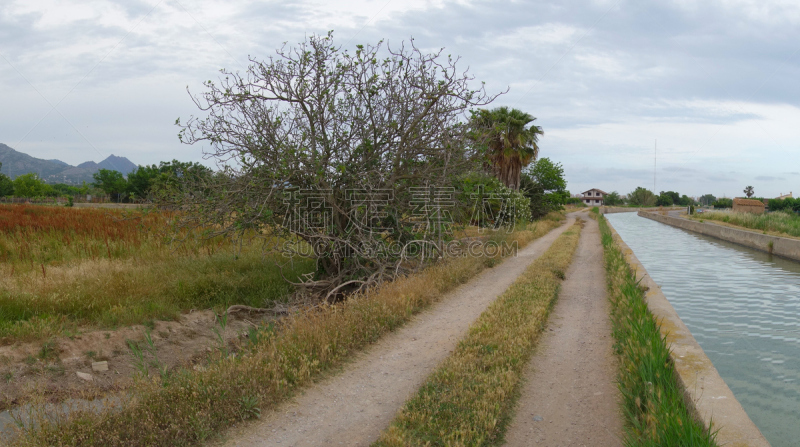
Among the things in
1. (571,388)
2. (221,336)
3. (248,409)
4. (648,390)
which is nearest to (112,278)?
(221,336)

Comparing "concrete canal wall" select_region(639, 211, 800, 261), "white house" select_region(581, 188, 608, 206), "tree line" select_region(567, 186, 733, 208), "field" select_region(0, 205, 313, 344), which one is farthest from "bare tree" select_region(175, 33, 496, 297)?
"white house" select_region(581, 188, 608, 206)

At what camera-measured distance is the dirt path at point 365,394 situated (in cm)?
397

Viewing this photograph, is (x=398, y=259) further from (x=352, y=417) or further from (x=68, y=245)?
(x=68, y=245)

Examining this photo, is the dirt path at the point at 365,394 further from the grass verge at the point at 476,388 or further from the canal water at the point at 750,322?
the canal water at the point at 750,322

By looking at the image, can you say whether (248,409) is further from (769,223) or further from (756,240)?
(769,223)

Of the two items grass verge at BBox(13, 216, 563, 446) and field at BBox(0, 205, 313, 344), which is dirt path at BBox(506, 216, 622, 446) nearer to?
grass verge at BBox(13, 216, 563, 446)

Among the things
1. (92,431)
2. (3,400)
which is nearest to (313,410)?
(92,431)

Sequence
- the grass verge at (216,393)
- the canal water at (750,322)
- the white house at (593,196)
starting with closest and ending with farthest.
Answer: the grass verge at (216,393) < the canal water at (750,322) < the white house at (593,196)

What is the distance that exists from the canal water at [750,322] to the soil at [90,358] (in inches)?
269

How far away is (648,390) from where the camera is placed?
4.18m

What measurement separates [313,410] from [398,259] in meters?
6.85

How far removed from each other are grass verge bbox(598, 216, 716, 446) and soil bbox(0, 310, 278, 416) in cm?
501

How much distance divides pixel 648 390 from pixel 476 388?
4.96ft


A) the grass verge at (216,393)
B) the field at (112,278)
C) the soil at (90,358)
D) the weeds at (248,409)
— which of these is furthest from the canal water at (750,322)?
the field at (112,278)
